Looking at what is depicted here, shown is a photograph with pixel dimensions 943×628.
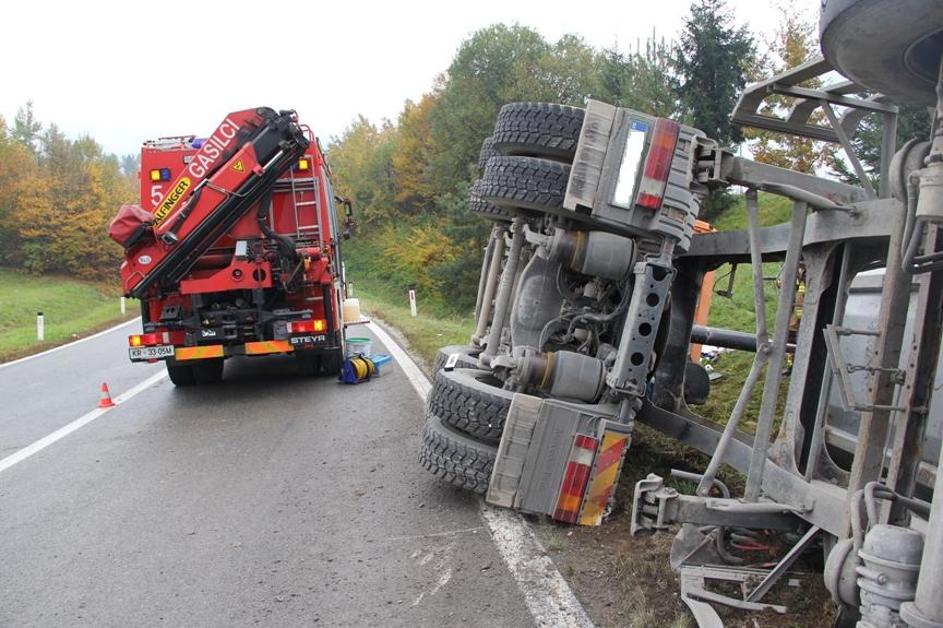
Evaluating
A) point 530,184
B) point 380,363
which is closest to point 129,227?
point 380,363

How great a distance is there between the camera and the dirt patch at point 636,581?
283 centimetres

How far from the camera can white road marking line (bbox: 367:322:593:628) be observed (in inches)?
120

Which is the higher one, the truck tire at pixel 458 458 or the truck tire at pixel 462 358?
the truck tire at pixel 462 358

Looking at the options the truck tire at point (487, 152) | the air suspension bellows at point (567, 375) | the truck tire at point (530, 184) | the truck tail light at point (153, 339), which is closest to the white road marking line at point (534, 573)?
the air suspension bellows at point (567, 375)

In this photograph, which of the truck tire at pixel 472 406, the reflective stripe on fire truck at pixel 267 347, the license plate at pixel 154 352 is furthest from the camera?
the reflective stripe on fire truck at pixel 267 347

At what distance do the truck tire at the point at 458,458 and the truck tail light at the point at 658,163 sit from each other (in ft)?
5.36

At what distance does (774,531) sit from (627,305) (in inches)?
64.0

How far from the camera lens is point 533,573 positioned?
3453 millimetres

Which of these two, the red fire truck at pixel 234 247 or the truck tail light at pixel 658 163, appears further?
the red fire truck at pixel 234 247

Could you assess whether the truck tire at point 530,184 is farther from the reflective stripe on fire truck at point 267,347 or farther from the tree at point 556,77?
the tree at point 556,77

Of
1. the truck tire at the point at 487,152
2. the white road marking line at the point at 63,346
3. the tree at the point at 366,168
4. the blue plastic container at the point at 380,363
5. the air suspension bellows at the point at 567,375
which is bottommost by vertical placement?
the white road marking line at the point at 63,346

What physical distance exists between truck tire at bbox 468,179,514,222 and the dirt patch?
2.04m

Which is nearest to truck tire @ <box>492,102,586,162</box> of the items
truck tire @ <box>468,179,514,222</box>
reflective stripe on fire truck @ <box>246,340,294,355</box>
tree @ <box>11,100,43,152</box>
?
truck tire @ <box>468,179,514,222</box>

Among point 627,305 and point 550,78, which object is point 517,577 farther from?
point 550,78
